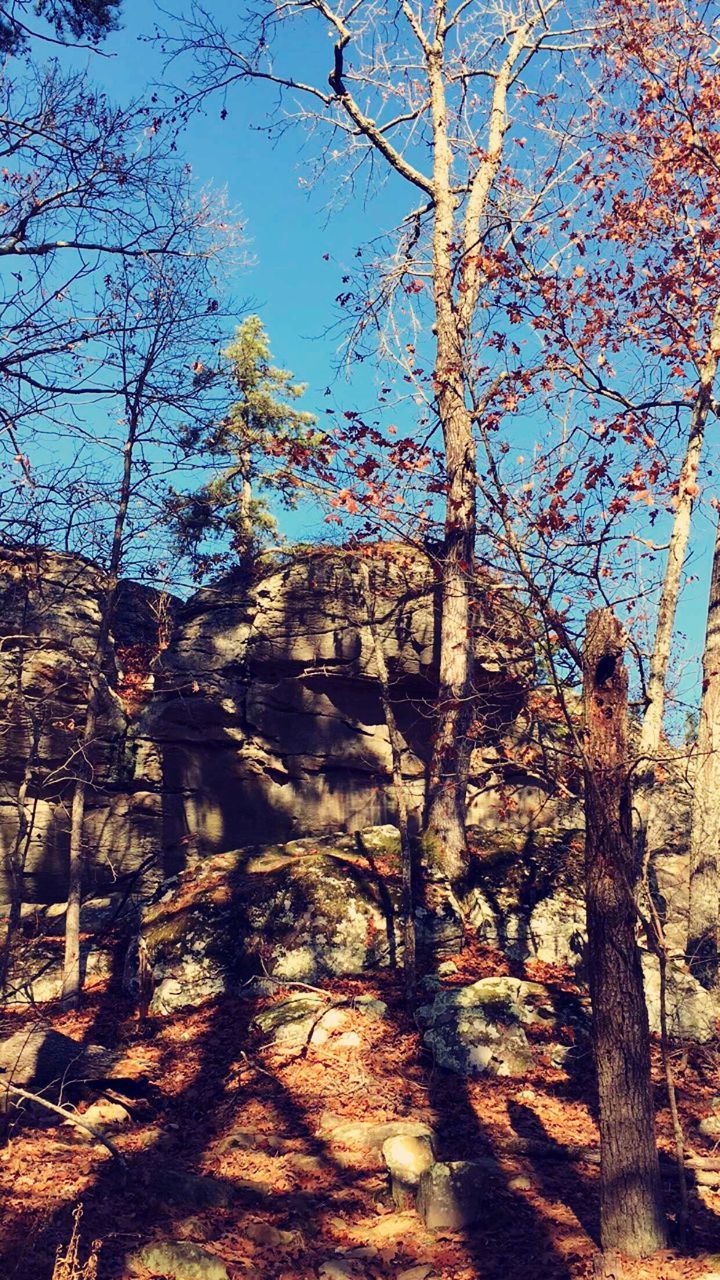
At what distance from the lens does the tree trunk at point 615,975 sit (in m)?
6.95

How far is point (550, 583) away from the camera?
323 inches

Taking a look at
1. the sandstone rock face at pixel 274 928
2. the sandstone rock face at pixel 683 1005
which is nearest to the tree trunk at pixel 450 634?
the sandstone rock face at pixel 274 928

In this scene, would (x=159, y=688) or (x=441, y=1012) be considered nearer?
(x=441, y=1012)

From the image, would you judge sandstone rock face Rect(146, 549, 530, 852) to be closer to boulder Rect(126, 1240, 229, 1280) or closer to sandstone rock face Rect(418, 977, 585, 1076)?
sandstone rock face Rect(418, 977, 585, 1076)

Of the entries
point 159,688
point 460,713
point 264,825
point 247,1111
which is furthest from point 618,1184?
point 159,688

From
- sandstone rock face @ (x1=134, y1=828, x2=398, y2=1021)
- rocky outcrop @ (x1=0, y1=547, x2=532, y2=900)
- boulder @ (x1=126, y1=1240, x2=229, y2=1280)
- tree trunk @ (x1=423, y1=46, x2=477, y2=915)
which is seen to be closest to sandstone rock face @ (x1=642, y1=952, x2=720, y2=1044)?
tree trunk @ (x1=423, y1=46, x2=477, y2=915)

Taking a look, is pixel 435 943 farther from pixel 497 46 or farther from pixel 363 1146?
pixel 497 46

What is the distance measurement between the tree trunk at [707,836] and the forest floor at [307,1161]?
6.55 feet

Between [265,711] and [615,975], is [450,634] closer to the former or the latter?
[265,711]

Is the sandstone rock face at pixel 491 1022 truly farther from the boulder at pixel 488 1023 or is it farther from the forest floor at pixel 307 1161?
the forest floor at pixel 307 1161

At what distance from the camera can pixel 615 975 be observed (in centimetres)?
725

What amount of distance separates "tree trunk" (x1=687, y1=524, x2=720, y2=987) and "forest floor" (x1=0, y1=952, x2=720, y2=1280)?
2.00 metres

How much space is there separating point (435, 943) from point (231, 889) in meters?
3.14

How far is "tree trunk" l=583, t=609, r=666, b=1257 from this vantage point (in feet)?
22.8
